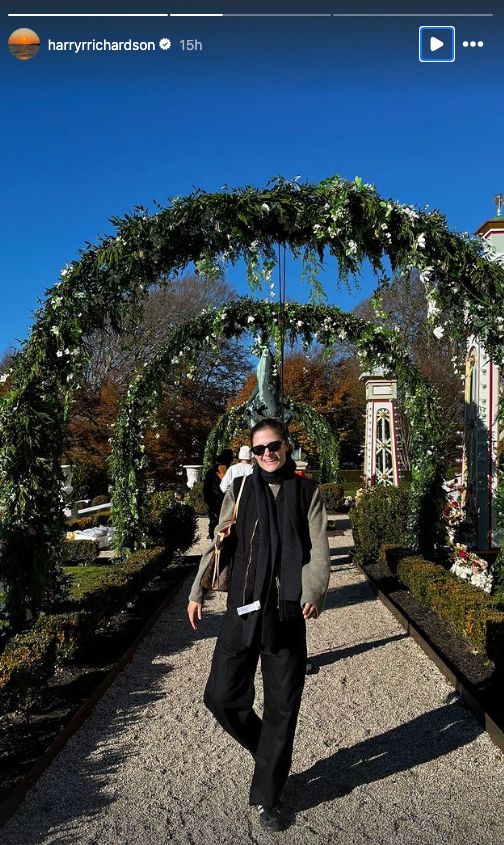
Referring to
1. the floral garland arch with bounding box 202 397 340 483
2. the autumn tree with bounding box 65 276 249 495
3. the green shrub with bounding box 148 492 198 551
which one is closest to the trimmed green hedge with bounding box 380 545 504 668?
the green shrub with bounding box 148 492 198 551

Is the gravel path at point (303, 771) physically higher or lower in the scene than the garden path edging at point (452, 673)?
lower

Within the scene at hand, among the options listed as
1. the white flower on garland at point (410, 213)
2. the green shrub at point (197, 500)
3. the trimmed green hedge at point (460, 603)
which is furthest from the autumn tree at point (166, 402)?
the white flower on garland at point (410, 213)

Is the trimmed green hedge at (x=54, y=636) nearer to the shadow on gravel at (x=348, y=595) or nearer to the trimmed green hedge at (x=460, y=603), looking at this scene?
the shadow on gravel at (x=348, y=595)

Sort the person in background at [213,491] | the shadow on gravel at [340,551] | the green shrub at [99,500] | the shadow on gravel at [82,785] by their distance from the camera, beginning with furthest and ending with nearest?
the green shrub at [99,500]
the shadow on gravel at [340,551]
the person in background at [213,491]
the shadow on gravel at [82,785]

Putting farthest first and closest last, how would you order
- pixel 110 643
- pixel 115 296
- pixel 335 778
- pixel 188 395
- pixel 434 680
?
pixel 188 395 < pixel 110 643 < pixel 115 296 < pixel 434 680 < pixel 335 778

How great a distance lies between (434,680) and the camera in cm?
554

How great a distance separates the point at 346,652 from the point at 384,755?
7.58 feet

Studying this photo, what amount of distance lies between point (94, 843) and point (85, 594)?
338 cm

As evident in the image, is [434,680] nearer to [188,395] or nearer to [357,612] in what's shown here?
[357,612]

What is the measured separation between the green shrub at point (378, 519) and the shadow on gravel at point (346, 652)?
450 centimetres

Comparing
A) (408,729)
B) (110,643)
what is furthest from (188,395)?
(408,729)

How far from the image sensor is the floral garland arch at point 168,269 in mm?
5680

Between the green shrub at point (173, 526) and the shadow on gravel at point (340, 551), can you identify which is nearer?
the green shrub at point (173, 526)

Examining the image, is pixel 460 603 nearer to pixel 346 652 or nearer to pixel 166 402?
pixel 346 652
